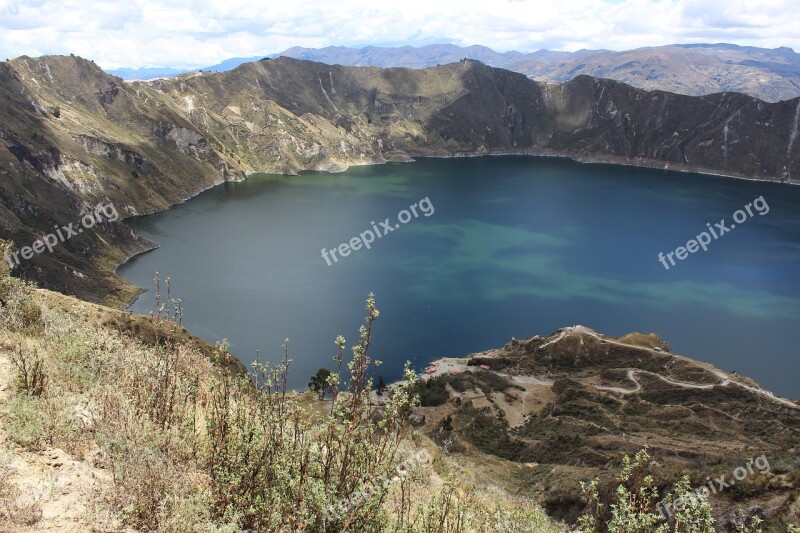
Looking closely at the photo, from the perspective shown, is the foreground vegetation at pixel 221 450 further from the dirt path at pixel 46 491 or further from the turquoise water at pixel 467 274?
the turquoise water at pixel 467 274

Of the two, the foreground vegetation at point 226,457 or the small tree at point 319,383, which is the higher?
the foreground vegetation at point 226,457

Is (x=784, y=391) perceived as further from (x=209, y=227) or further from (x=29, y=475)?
(x=209, y=227)

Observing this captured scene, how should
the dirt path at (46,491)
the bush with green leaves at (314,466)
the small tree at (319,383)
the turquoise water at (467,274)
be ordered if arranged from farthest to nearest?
the turquoise water at (467,274) < the small tree at (319,383) < the bush with green leaves at (314,466) < the dirt path at (46,491)

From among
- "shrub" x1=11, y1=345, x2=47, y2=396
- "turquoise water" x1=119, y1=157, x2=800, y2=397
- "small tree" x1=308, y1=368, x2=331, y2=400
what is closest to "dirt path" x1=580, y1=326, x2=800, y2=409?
"turquoise water" x1=119, y1=157, x2=800, y2=397

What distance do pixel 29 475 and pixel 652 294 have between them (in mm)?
94725

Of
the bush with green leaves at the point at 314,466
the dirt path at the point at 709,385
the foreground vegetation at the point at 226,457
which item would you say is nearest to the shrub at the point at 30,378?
the foreground vegetation at the point at 226,457

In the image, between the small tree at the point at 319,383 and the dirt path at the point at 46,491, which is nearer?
the dirt path at the point at 46,491

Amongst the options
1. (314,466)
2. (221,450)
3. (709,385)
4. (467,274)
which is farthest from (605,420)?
(467,274)

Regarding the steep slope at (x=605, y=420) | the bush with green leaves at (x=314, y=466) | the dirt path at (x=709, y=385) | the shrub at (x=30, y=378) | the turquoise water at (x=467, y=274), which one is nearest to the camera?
the bush with green leaves at (x=314, y=466)

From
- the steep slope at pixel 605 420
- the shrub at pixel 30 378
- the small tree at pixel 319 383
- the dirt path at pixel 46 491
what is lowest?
the small tree at pixel 319 383

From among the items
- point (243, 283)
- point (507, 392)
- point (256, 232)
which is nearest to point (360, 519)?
point (507, 392)

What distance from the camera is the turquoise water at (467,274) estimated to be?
71.9m

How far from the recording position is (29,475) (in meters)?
8.48

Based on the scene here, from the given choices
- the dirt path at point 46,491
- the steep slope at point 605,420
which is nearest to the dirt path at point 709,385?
the steep slope at point 605,420
